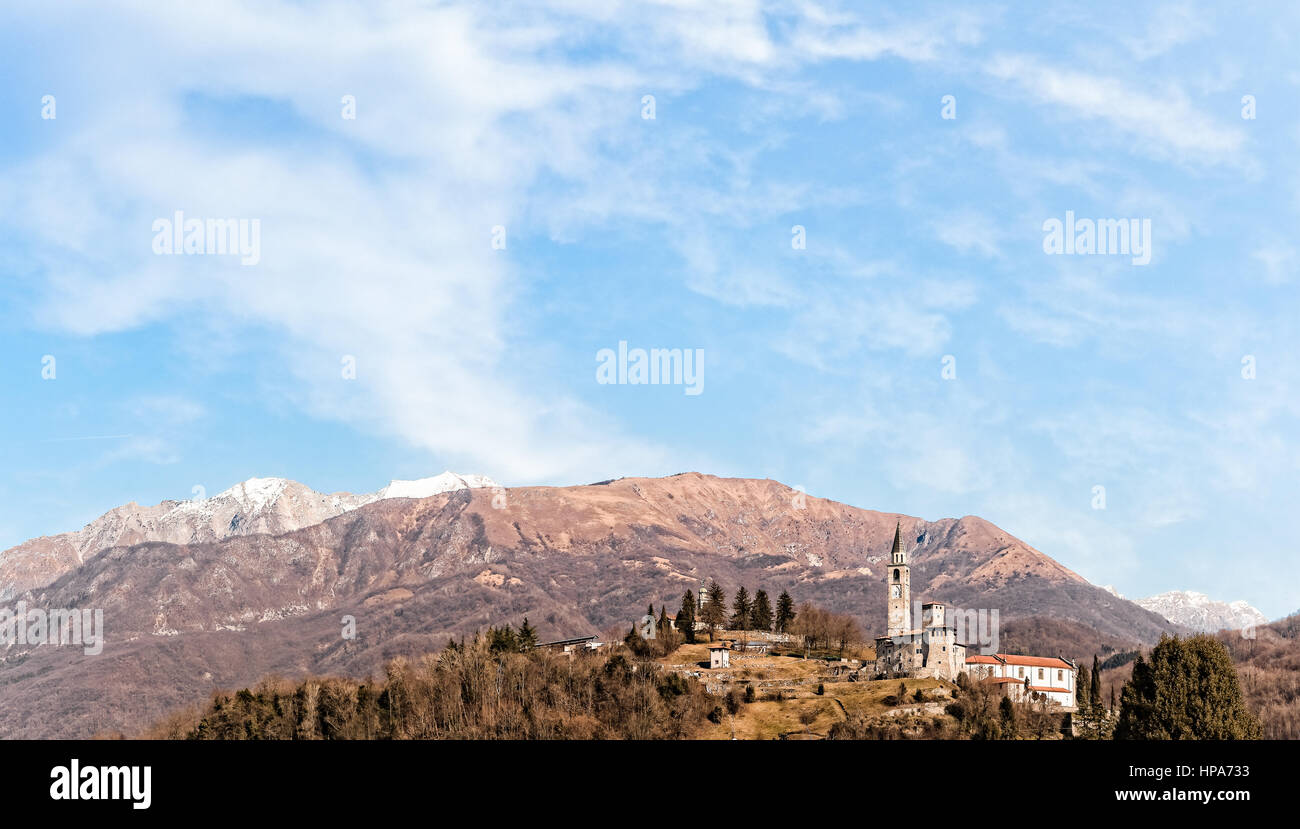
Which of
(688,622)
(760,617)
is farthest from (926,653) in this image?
(688,622)

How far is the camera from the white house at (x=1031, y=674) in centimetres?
13812

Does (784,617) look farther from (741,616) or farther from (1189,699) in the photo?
(1189,699)

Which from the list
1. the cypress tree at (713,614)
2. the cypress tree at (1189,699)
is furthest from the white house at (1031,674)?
the cypress tree at (713,614)

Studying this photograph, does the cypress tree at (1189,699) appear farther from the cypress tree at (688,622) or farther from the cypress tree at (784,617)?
the cypress tree at (784,617)

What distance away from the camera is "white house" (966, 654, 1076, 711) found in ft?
453

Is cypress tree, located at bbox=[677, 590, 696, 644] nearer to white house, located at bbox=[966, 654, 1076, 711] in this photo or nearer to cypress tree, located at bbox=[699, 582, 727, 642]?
cypress tree, located at bbox=[699, 582, 727, 642]

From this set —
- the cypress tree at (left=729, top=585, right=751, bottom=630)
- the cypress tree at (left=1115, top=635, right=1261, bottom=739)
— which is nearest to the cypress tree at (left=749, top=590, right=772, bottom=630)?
the cypress tree at (left=729, top=585, right=751, bottom=630)
